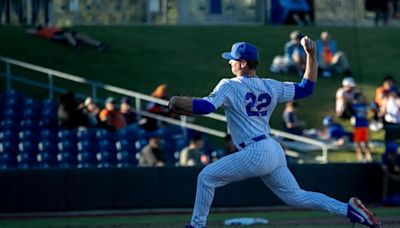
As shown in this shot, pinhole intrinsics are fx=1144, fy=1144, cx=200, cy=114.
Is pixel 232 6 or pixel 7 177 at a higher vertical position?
pixel 232 6

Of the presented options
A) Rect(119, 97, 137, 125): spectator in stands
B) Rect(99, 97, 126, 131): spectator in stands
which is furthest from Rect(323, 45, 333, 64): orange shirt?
Rect(99, 97, 126, 131): spectator in stands

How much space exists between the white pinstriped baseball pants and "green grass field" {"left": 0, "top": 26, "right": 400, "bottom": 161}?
13152 mm

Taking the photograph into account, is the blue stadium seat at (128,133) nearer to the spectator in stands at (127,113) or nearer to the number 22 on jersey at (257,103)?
the spectator in stands at (127,113)

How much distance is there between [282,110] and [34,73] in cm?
549

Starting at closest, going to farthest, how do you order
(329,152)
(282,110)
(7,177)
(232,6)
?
(7,177), (329,152), (282,110), (232,6)

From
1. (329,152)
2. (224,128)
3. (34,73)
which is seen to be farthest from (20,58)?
(329,152)

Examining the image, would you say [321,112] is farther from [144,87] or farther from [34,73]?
[34,73]

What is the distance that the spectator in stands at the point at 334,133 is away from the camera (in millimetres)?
21844

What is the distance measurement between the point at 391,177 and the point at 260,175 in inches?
339

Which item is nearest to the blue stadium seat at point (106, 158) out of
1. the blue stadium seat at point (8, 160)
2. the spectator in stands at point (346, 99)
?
the blue stadium seat at point (8, 160)

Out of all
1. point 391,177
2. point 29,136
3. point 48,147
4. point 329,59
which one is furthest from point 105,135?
point 329,59

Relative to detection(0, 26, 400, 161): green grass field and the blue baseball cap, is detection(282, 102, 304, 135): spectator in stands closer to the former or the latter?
detection(0, 26, 400, 161): green grass field

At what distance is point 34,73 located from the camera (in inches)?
983

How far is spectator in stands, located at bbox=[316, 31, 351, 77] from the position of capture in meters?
25.7
